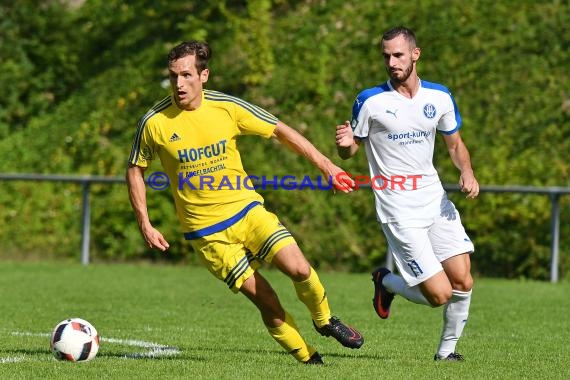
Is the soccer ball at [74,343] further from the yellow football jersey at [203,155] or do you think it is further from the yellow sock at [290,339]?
the yellow sock at [290,339]

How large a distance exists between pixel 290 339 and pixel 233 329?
2426 mm

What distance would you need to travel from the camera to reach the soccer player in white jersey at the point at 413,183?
794cm

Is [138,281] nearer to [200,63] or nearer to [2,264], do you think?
[2,264]

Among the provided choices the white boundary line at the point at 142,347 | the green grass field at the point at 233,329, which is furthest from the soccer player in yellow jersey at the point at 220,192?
the white boundary line at the point at 142,347

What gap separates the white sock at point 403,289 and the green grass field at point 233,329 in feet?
1.40

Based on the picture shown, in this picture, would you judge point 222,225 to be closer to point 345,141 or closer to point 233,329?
point 345,141

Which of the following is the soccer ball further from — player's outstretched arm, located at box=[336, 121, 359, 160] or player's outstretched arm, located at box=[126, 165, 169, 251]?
player's outstretched arm, located at box=[336, 121, 359, 160]

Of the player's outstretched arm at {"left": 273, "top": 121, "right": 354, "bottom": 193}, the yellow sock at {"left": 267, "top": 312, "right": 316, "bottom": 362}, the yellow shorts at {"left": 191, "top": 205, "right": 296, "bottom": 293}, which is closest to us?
the player's outstretched arm at {"left": 273, "top": 121, "right": 354, "bottom": 193}

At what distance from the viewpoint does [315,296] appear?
764 cm

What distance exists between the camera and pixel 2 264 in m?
16.6

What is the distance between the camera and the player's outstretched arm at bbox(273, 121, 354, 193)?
7.40 meters

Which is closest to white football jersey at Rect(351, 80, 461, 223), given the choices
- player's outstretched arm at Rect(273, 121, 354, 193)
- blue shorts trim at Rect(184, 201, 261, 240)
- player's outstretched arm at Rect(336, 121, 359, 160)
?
player's outstretched arm at Rect(336, 121, 359, 160)

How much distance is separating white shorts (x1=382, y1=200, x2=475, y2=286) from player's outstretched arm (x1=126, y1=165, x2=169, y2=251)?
5.34 ft

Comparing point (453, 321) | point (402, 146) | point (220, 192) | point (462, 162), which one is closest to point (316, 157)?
point (220, 192)
